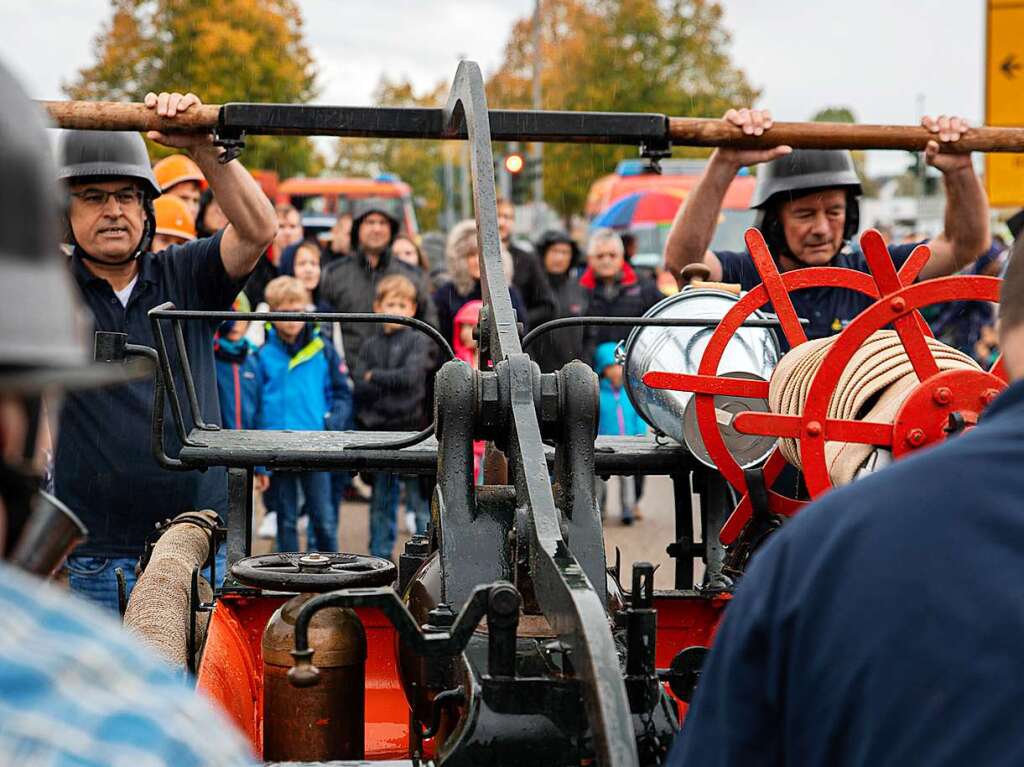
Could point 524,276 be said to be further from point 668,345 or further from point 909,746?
point 909,746

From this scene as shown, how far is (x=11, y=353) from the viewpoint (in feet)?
3.59

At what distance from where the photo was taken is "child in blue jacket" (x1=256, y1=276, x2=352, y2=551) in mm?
8602

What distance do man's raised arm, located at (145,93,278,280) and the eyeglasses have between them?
36 cm

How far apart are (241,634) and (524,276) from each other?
7421 mm

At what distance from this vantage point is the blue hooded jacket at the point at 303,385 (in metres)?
8.76

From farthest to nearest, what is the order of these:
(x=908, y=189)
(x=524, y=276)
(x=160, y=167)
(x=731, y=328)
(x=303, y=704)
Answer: (x=908, y=189) → (x=524, y=276) → (x=160, y=167) → (x=731, y=328) → (x=303, y=704)

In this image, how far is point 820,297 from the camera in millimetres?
5352

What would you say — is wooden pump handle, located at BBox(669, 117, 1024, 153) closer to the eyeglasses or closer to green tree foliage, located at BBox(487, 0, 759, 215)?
the eyeglasses

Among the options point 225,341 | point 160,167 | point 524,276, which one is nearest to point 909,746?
point 225,341

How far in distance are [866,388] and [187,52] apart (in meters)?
25.9

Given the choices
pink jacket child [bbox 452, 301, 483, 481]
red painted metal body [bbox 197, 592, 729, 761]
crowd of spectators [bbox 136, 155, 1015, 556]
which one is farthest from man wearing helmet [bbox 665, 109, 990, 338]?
pink jacket child [bbox 452, 301, 483, 481]

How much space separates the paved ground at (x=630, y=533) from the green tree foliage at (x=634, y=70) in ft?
94.0

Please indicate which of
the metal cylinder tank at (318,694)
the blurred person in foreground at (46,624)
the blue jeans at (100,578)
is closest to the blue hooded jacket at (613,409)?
the blue jeans at (100,578)

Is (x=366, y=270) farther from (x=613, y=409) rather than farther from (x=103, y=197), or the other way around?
(x=103, y=197)
